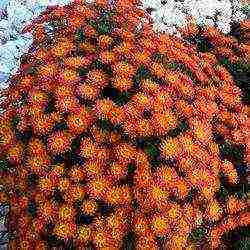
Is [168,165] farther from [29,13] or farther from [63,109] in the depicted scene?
[29,13]

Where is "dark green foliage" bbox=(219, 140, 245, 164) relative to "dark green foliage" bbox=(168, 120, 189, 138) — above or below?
below

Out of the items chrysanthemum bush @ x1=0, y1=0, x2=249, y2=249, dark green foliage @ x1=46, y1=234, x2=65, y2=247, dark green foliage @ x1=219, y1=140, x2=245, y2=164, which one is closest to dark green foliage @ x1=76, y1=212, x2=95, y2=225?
chrysanthemum bush @ x1=0, y1=0, x2=249, y2=249

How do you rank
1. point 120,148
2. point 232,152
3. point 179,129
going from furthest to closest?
point 232,152 → point 179,129 → point 120,148

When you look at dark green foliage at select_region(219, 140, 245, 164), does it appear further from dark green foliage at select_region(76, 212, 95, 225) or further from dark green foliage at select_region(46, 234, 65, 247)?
dark green foliage at select_region(46, 234, 65, 247)

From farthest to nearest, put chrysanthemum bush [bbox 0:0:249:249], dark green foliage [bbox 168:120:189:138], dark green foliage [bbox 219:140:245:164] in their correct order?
1. dark green foliage [bbox 219:140:245:164]
2. dark green foliage [bbox 168:120:189:138]
3. chrysanthemum bush [bbox 0:0:249:249]

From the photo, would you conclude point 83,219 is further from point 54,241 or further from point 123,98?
point 123,98

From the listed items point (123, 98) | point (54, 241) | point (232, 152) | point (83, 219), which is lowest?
point (54, 241)

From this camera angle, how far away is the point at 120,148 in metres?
3.21

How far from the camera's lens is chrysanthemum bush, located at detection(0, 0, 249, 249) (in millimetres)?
3170

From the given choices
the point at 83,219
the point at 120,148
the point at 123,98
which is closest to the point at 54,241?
the point at 83,219

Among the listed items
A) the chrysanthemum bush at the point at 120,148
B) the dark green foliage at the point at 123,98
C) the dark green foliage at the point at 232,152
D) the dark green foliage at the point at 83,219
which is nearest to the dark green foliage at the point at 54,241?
the chrysanthemum bush at the point at 120,148

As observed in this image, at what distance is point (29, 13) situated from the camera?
17.6 ft

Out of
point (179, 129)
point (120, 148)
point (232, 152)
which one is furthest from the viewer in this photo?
point (232, 152)

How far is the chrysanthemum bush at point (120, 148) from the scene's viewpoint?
10.4 feet
